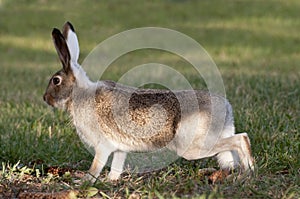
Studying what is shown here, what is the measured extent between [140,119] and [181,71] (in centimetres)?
674

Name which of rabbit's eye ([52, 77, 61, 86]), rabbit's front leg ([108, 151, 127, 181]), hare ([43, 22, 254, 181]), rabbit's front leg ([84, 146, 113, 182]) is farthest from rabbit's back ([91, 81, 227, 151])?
rabbit's eye ([52, 77, 61, 86])

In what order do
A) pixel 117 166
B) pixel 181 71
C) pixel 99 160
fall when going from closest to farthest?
1. pixel 99 160
2. pixel 117 166
3. pixel 181 71

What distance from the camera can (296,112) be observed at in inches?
302

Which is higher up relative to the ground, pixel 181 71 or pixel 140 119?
pixel 140 119

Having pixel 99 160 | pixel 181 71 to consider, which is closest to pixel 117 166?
pixel 99 160

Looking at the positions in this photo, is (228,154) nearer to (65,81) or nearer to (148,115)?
(148,115)

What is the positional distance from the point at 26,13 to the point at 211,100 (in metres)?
15.4

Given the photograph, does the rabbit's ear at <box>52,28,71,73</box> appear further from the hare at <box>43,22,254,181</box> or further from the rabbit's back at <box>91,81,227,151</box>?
the rabbit's back at <box>91,81,227,151</box>

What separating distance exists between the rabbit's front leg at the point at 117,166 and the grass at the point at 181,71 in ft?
0.25

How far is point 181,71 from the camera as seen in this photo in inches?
474

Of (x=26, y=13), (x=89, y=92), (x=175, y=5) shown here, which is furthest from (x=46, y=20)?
(x=89, y=92)

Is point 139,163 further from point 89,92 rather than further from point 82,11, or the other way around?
point 82,11

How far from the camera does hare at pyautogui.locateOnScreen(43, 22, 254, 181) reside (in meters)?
5.22

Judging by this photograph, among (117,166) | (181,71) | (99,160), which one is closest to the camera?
(99,160)
